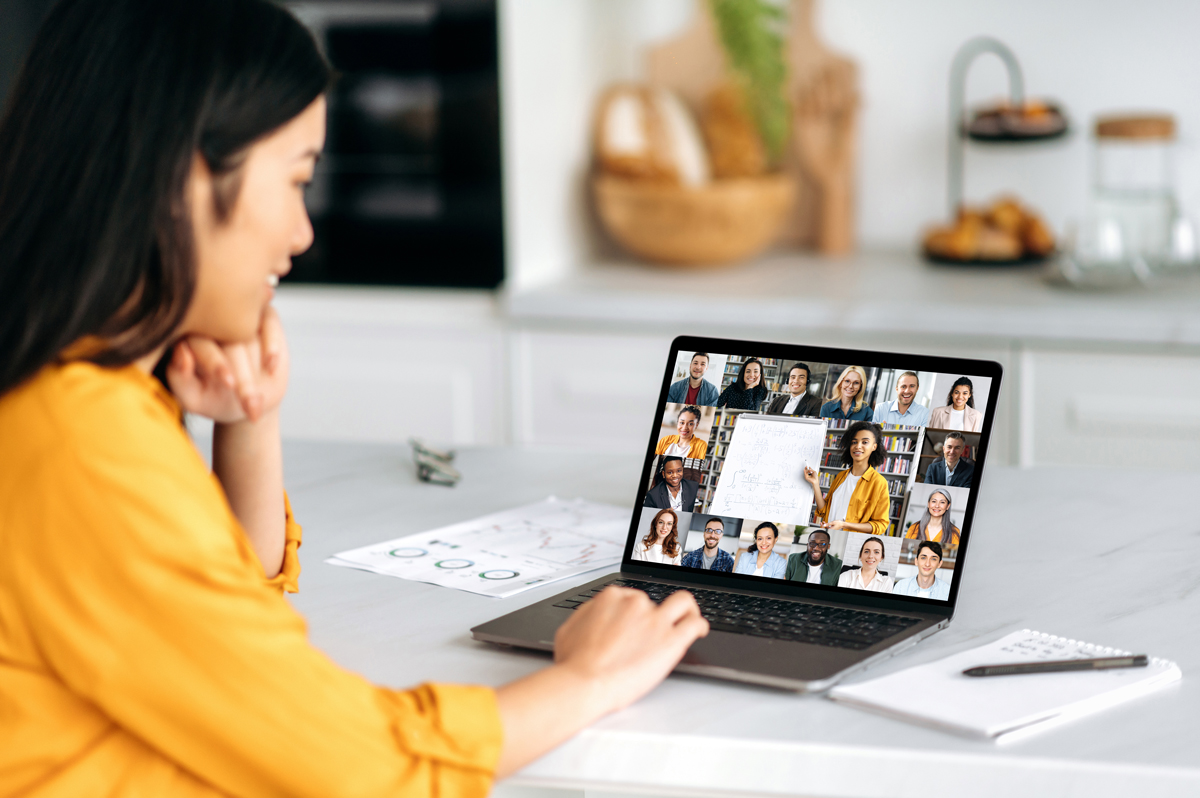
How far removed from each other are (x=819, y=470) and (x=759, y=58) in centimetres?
170

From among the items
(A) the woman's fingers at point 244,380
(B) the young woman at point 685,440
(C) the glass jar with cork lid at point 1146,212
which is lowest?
(B) the young woman at point 685,440

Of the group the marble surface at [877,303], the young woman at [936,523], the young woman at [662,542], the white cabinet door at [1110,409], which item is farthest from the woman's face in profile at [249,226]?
the white cabinet door at [1110,409]

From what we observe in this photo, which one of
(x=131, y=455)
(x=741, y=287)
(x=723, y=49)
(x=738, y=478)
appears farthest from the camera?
(x=723, y=49)

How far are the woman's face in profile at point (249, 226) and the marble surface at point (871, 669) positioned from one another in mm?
270

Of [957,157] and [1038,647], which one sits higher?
[957,157]

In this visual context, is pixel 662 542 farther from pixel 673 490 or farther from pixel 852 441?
pixel 852 441

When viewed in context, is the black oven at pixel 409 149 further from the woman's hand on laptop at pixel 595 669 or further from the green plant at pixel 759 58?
the woman's hand on laptop at pixel 595 669

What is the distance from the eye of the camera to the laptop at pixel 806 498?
963 mm

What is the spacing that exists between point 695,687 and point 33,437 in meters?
0.44

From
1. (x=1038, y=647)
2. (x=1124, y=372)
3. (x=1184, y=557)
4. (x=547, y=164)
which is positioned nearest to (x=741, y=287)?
(x=547, y=164)

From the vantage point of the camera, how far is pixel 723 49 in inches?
106

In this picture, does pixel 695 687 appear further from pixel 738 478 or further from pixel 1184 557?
pixel 1184 557

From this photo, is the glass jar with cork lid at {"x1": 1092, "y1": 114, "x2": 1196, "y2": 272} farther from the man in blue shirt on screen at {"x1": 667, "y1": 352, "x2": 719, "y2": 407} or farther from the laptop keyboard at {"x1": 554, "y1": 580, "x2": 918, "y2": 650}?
the laptop keyboard at {"x1": 554, "y1": 580, "x2": 918, "y2": 650}

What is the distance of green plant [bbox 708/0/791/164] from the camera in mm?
2557
